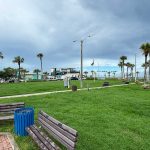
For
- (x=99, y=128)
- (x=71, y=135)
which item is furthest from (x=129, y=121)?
(x=71, y=135)

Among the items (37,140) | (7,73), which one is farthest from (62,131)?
(7,73)

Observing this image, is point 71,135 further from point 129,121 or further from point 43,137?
point 129,121

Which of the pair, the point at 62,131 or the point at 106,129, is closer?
the point at 62,131

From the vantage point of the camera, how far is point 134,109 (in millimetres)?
18188

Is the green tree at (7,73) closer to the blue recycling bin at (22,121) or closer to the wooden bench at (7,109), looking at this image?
the wooden bench at (7,109)

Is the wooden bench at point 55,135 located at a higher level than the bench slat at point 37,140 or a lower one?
higher

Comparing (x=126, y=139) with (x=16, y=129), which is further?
(x=16, y=129)

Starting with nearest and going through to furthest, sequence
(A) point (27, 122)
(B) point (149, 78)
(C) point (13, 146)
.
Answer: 1. (C) point (13, 146)
2. (A) point (27, 122)
3. (B) point (149, 78)

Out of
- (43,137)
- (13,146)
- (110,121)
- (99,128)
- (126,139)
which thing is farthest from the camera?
(110,121)

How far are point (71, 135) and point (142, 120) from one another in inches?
305

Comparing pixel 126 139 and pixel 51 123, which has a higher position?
pixel 51 123

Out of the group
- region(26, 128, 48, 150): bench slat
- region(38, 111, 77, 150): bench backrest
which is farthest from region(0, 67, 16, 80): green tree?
region(38, 111, 77, 150): bench backrest

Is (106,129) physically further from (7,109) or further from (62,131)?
(7,109)

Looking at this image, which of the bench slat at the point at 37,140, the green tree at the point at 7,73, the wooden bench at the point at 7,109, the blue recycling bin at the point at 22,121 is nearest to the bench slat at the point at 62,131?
the bench slat at the point at 37,140
